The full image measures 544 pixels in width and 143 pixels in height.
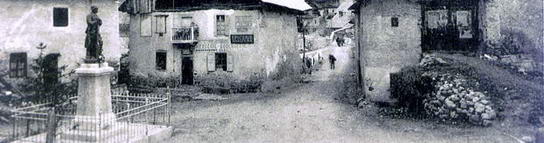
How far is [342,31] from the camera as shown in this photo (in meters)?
63.4

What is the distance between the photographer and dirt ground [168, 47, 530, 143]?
552 inches

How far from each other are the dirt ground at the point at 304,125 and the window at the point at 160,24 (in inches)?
217

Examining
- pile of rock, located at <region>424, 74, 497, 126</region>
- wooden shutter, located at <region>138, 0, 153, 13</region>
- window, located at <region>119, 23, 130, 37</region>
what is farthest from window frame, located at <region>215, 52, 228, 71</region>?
window, located at <region>119, 23, 130, 37</region>

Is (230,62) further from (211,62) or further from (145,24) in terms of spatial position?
(145,24)

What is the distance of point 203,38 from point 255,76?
12.2 feet

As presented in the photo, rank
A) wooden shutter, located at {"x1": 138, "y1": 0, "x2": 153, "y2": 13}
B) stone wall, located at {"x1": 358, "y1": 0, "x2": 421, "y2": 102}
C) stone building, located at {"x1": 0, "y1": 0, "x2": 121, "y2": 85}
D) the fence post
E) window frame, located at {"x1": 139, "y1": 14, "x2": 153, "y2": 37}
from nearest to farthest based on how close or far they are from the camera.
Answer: the fence post → stone wall, located at {"x1": 358, "y1": 0, "x2": 421, "y2": 102} → stone building, located at {"x1": 0, "y1": 0, "x2": 121, "y2": 85} → wooden shutter, located at {"x1": 138, "y1": 0, "x2": 153, "y2": 13} → window frame, located at {"x1": 139, "y1": 14, "x2": 153, "y2": 37}

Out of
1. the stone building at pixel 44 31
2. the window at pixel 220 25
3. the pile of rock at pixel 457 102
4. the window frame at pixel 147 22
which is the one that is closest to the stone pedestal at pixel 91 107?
the stone building at pixel 44 31

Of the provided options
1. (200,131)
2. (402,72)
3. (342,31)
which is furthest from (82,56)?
(342,31)

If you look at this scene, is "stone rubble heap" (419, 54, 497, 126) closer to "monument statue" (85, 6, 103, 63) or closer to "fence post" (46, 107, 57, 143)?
"monument statue" (85, 6, 103, 63)

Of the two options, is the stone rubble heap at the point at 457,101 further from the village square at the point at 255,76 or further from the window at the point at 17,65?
the window at the point at 17,65

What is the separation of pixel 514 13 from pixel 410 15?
427 cm

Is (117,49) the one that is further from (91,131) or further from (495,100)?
(495,100)

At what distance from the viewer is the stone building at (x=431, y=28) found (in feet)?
61.2

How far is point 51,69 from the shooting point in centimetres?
2016
